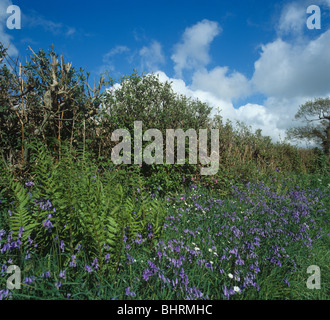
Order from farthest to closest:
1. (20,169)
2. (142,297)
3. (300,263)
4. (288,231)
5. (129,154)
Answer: (129,154), (20,169), (288,231), (300,263), (142,297)

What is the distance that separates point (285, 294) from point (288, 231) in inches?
63.6

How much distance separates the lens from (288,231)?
3.72 meters

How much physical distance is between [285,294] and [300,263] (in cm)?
80

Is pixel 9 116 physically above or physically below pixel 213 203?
above

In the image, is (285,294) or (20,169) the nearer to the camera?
(285,294)

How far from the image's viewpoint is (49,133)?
4.78m

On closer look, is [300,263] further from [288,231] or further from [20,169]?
[20,169]

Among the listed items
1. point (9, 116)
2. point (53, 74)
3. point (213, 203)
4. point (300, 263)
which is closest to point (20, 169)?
point (9, 116)

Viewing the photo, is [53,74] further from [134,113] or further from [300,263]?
[300,263]

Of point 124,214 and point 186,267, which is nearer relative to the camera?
point 124,214

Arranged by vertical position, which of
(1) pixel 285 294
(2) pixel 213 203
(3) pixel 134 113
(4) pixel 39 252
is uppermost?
(3) pixel 134 113

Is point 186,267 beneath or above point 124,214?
beneath

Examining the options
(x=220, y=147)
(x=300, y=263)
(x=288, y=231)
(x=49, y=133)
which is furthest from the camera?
(x=220, y=147)
